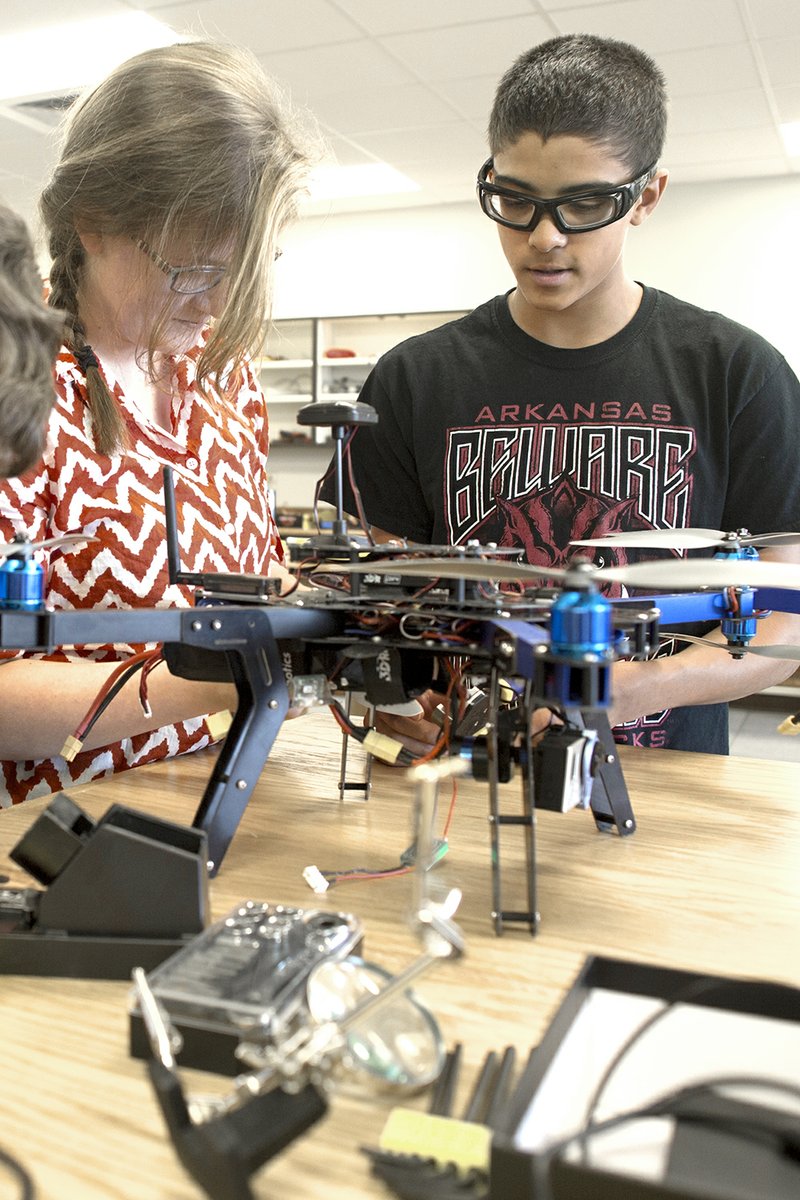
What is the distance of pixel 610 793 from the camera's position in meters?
1.12

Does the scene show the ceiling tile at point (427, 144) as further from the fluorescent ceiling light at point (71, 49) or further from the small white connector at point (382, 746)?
the small white connector at point (382, 746)

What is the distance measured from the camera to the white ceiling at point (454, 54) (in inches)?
167

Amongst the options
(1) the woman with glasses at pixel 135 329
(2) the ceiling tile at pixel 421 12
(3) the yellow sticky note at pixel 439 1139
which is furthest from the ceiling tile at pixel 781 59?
(3) the yellow sticky note at pixel 439 1139

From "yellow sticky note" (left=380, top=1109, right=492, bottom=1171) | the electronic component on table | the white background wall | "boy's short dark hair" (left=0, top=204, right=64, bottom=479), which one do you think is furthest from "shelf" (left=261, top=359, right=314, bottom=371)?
"yellow sticky note" (left=380, top=1109, right=492, bottom=1171)

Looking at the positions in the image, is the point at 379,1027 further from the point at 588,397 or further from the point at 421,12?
the point at 421,12

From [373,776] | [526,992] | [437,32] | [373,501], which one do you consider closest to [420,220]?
[437,32]

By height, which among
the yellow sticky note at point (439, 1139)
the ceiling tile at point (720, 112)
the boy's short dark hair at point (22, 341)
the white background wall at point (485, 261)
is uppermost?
the ceiling tile at point (720, 112)

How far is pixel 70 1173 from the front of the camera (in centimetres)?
55

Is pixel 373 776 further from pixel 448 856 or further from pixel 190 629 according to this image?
pixel 190 629

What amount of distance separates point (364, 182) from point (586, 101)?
19.7 feet

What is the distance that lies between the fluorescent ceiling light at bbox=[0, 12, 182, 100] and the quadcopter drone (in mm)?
4089

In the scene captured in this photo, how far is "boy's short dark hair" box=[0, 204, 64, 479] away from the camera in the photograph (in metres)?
0.80

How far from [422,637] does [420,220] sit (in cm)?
727

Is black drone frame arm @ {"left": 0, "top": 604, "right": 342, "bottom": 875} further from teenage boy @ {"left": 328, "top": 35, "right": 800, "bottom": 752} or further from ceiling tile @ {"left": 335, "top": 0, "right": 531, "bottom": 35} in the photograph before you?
ceiling tile @ {"left": 335, "top": 0, "right": 531, "bottom": 35}
